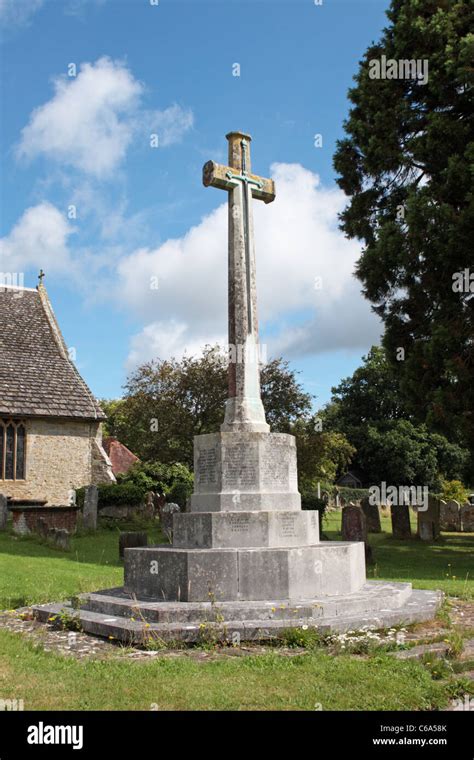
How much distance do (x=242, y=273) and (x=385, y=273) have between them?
344 inches

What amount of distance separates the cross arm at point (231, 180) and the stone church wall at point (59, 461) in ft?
59.3

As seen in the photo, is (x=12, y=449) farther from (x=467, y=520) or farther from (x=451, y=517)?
(x=467, y=520)

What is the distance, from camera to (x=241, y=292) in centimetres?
911

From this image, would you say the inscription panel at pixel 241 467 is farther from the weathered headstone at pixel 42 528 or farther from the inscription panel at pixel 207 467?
the weathered headstone at pixel 42 528

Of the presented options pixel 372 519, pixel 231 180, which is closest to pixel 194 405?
pixel 372 519

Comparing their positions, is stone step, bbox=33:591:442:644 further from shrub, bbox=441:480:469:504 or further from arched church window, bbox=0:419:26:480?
shrub, bbox=441:480:469:504

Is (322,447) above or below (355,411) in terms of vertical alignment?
below

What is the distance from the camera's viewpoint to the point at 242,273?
9.16 meters

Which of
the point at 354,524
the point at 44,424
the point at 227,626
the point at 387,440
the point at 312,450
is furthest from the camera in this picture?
the point at 387,440

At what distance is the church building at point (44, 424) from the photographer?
25109mm

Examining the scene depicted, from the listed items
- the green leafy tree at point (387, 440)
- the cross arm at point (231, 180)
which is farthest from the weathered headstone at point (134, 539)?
the green leafy tree at point (387, 440)

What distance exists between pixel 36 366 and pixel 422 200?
17.6 m

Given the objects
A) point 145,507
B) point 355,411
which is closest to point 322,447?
point 145,507
